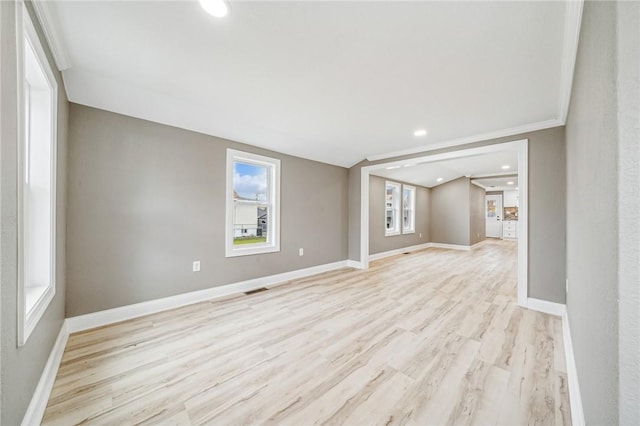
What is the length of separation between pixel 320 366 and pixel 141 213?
2389 millimetres

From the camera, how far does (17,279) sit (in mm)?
1081

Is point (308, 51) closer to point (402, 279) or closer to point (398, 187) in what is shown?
point (402, 279)

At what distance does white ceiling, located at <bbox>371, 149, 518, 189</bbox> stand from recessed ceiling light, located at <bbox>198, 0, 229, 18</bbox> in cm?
427

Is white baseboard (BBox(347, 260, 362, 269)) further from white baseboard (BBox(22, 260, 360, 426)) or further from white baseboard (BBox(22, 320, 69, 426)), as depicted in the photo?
white baseboard (BBox(22, 320, 69, 426))

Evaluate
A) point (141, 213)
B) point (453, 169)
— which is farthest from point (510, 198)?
point (141, 213)

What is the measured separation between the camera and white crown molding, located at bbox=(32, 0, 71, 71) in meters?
1.36

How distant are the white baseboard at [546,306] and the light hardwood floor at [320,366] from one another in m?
0.15

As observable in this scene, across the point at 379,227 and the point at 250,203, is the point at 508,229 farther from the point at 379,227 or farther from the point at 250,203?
the point at 250,203

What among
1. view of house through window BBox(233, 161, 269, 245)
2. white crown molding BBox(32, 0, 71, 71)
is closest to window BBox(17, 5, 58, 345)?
white crown molding BBox(32, 0, 71, 71)

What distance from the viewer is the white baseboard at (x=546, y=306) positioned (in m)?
2.72

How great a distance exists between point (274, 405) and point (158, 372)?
0.92 m

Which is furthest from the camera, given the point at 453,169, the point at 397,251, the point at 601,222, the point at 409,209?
the point at 409,209

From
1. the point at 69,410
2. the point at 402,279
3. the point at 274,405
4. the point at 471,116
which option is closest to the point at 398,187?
the point at 402,279

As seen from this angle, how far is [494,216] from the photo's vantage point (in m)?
10.9
